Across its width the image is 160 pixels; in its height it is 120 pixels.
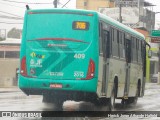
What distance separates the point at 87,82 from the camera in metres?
14.5

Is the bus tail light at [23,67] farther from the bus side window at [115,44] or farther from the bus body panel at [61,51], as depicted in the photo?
the bus side window at [115,44]

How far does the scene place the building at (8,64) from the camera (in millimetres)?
45147

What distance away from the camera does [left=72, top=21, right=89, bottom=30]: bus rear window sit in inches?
585

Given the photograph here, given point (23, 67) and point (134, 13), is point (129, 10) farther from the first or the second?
point (23, 67)

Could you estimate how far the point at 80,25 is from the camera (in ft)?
48.8

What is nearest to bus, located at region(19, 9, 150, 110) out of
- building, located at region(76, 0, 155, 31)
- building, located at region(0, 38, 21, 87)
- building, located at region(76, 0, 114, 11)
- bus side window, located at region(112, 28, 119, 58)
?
bus side window, located at region(112, 28, 119, 58)

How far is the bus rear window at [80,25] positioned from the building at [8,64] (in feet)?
99.9

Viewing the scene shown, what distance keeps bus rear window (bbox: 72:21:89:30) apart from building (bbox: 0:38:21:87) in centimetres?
3045

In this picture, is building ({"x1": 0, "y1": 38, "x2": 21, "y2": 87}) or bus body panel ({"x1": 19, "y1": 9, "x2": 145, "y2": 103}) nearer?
bus body panel ({"x1": 19, "y1": 9, "x2": 145, "y2": 103})

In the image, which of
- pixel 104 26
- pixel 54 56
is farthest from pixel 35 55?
pixel 104 26

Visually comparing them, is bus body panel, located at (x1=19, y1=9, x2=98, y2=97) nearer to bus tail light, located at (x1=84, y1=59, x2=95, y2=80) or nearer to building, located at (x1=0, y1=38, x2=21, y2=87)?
bus tail light, located at (x1=84, y1=59, x2=95, y2=80)

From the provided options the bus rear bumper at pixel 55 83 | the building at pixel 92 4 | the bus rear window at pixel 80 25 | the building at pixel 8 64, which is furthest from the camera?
the building at pixel 92 4

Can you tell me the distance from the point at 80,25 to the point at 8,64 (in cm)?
3526

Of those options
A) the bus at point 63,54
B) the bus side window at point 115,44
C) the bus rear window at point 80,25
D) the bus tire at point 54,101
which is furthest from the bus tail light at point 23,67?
the bus side window at point 115,44
